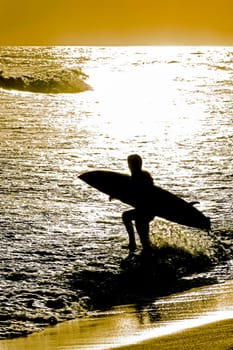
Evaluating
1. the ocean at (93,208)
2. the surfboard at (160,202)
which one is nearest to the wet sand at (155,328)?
the ocean at (93,208)

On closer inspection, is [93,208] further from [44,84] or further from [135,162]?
[44,84]

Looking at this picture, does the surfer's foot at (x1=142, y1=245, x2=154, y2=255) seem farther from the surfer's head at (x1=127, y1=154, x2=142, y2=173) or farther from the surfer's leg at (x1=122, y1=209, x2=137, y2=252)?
the surfer's head at (x1=127, y1=154, x2=142, y2=173)

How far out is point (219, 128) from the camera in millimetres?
40219

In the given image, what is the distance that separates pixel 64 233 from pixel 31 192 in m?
4.91

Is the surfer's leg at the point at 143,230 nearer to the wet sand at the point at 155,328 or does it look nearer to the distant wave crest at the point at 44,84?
the wet sand at the point at 155,328

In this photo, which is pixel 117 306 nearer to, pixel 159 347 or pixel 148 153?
pixel 159 347

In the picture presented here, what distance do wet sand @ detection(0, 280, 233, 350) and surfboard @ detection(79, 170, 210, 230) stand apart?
3586 millimetres

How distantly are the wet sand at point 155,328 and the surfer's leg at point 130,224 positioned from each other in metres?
3.22

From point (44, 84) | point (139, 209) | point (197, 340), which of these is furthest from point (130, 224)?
point (44, 84)

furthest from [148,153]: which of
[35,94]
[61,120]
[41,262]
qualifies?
[35,94]

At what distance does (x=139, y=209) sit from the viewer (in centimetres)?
1566

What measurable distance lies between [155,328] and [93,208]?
10.9 meters

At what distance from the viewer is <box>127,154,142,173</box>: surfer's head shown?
15.1 metres

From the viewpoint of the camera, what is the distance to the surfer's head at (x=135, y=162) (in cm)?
1507
